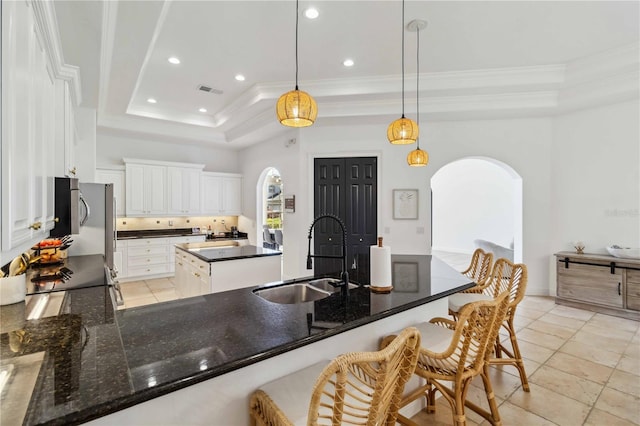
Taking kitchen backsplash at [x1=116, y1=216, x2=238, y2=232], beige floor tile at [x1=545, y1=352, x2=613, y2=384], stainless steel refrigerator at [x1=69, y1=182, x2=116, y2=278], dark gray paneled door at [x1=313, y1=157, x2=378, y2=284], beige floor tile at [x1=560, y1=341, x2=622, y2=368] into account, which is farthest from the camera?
kitchen backsplash at [x1=116, y1=216, x2=238, y2=232]

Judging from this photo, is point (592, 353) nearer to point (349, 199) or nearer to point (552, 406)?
point (552, 406)

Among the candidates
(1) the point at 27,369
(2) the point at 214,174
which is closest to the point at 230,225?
(2) the point at 214,174

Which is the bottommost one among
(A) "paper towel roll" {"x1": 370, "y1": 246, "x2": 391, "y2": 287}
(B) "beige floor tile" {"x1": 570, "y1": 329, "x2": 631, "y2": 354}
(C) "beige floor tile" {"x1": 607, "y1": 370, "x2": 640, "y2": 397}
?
(C) "beige floor tile" {"x1": 607, "y1": 370, "x2": 640, "y2": 397}

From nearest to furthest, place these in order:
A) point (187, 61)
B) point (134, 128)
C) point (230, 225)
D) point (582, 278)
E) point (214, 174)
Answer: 1. point (187, 61)
2. point (582, 278)
3. point (134, 128)
4. point (214, 174)
5. point (230, 225)

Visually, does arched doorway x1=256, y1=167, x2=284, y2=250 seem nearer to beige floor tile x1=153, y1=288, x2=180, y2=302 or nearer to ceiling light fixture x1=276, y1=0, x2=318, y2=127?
beige floor tile x1=153, y1=288, x2=180, y2=302

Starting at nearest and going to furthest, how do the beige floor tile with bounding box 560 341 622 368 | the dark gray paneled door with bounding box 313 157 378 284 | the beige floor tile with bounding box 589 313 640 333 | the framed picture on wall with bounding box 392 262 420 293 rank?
the framed picture on wall with bounding box 392 262 420 293
the beige floor tile with bounding box 560 341 622 368
the beige floor tile with bounding box 589 313 640 333
the dark gray paneled door with bounding box 313 157 378 284

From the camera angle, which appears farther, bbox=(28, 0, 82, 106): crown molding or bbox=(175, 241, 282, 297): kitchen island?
bbox=(175, 241, 282, 297): kitchen island

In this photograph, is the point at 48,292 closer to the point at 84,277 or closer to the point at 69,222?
the point at 84,277

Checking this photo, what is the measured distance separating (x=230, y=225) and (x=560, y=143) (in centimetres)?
697

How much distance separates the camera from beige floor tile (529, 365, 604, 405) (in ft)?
7.73

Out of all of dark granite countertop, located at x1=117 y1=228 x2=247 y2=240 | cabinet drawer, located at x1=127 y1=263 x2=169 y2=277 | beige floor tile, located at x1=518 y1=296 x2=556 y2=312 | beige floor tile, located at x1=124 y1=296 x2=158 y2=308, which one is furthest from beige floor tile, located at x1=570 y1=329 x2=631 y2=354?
cabinet drawer, located at x1=127 y1=263 x2=169 y2=277

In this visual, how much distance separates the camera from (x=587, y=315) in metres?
4.12

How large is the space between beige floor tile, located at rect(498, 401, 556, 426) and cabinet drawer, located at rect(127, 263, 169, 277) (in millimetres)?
6036

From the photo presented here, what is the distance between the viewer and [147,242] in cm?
607
